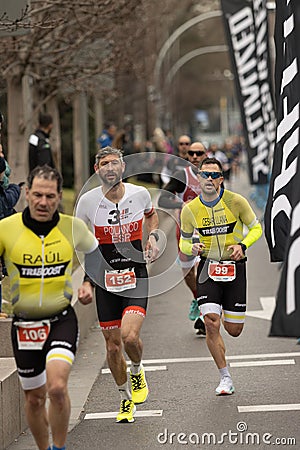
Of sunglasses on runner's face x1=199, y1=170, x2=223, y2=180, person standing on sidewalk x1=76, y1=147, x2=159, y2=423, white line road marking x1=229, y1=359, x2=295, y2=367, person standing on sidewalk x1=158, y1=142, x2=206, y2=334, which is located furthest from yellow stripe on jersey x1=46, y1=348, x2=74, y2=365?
person standing on sidewalk x1=158, y1=142, x2=206, y2=334

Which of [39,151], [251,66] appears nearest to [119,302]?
[39,151]

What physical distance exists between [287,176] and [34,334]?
2073 millimetres

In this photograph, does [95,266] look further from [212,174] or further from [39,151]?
[39,151]

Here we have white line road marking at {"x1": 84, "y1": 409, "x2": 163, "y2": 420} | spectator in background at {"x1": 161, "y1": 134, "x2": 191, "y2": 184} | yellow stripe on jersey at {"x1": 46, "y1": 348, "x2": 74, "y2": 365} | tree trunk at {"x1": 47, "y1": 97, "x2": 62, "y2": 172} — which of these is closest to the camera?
yellow stripe on jersey at {"x1": 46, "y1": 348, "x2": 74, "y2": 365}

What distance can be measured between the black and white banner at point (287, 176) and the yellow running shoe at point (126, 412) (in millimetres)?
1539

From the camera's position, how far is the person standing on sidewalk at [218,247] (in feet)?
31.3

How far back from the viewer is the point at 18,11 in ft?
34.2

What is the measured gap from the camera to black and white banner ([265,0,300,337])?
646cm

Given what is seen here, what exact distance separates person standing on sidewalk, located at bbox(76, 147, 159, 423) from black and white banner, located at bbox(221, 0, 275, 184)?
12302mm

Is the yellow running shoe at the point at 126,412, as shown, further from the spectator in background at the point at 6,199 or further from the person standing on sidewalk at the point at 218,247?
the spectator in background at the point at 6,199

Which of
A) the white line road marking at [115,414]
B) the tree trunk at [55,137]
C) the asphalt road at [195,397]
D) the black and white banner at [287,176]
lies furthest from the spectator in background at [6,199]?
the tree trunk at [55,137]

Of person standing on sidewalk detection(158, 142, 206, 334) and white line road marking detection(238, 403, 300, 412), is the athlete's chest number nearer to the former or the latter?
white line road marking detection(238, 403, 300, 412)

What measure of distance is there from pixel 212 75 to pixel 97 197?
92.9 m

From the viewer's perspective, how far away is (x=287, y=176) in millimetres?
7809
